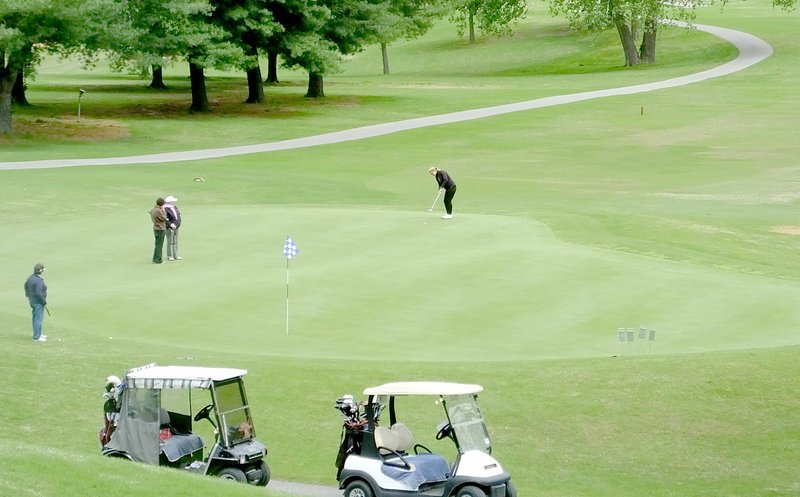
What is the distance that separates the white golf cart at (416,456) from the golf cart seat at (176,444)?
212 cm

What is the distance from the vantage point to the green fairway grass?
654 inches

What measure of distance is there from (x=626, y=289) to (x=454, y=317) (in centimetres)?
390

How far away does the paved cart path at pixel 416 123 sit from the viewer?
51.6m

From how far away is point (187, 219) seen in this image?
34.2 m

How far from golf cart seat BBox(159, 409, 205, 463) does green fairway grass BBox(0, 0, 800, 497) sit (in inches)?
39.4

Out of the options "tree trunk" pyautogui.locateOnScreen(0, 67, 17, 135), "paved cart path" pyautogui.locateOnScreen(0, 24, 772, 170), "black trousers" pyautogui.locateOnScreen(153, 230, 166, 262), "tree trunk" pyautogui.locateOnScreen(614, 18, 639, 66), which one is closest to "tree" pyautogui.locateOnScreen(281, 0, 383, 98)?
"paved cart path" pyautogui.locateOnScreen(0, 24, 772, 170)

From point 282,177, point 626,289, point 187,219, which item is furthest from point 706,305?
point 282,177

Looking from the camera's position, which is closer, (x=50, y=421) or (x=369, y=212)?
(x=50, y=421)

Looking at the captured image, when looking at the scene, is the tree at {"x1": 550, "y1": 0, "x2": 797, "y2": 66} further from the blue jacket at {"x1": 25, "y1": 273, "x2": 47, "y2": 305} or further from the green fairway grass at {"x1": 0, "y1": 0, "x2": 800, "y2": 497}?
the blue jacket at {"x1": 25, "y1": 273, "x2": 47, "y2": 305}

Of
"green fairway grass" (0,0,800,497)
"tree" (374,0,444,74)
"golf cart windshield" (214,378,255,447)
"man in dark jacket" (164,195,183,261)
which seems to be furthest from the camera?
"tree" (374,0,444,74)

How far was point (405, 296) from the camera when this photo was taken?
23.9m

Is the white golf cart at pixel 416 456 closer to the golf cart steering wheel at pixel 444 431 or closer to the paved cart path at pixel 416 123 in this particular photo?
the golf cart steering wheel at pixel 444 431

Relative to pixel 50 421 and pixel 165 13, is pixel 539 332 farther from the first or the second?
pixel 165 13

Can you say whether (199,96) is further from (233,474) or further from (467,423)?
(467,423)
